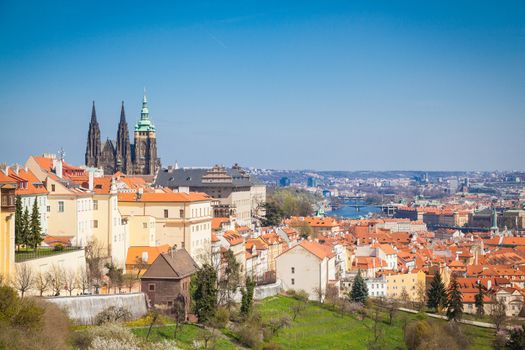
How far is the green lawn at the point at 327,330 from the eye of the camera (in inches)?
2122

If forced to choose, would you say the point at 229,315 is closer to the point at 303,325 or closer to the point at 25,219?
the point at 303,325

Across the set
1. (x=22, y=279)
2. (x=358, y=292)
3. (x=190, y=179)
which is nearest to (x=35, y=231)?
(x=22, y=279)

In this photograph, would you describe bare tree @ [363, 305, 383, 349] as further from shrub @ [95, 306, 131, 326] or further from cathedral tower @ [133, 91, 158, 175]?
cathedral tower @ [133, 91, 158, 175]

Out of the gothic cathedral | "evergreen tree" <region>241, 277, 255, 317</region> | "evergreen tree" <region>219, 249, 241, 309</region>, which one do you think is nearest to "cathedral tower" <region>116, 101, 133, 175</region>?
the gothic cathedral

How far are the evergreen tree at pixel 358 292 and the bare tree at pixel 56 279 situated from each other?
31.3 meters

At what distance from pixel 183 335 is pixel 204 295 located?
10.3ft

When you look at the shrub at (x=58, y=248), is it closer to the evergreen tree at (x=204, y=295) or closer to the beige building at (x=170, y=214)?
the evergreen tree at (x=204, y=295)

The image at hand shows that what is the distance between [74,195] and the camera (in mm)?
51469

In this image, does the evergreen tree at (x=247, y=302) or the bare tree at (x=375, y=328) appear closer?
the evergreen tree at (x=247, y=302)

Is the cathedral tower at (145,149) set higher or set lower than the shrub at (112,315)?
higher

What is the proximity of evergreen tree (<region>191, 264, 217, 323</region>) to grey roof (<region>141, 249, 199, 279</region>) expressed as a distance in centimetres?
89

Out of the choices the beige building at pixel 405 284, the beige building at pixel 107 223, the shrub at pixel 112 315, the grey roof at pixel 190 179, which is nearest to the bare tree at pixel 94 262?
the beige building at pixel 107 223

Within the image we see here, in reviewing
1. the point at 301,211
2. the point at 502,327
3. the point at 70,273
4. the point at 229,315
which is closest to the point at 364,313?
the point at 502,327

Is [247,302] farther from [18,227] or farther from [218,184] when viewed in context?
[218,184]
